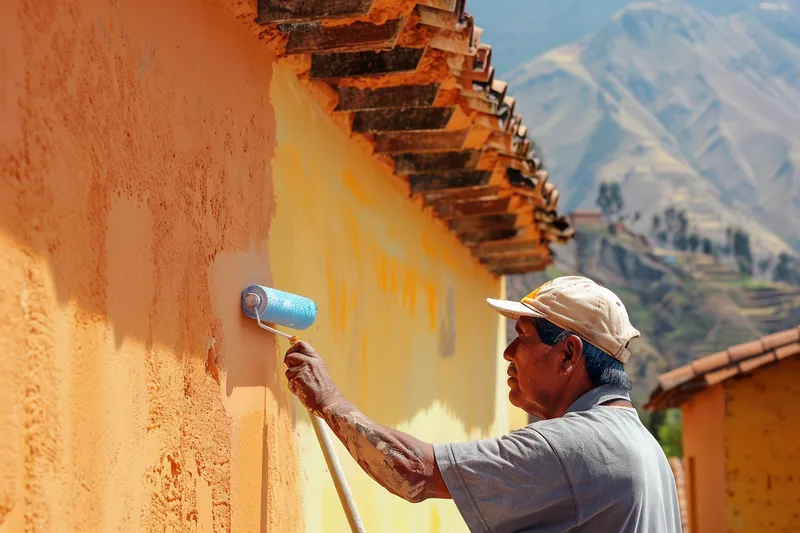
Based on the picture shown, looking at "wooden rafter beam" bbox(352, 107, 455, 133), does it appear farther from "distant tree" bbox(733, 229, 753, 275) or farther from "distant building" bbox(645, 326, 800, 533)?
"distant tree" bbox(733, 229, 753, 275)

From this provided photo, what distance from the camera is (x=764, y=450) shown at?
996 cm

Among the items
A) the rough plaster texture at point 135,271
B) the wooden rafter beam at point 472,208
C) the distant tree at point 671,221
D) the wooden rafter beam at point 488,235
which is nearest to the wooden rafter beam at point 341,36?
the rough plaster texture at point 135,271

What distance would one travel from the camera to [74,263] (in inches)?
80.7

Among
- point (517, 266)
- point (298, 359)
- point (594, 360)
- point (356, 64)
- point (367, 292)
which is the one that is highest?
point (517, 266)

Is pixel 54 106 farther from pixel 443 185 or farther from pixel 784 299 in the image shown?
pixel 784 299

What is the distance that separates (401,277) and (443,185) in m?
0.53

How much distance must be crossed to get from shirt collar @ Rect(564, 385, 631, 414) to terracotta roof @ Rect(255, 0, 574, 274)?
1233 mm

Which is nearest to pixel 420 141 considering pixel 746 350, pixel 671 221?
pixel 746 350

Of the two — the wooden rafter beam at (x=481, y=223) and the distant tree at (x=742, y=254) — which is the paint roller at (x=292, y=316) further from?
the distant tree at (x=742, y=254)

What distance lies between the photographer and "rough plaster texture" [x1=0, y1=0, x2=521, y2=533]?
189cm

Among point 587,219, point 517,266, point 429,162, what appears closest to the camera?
point 429,162

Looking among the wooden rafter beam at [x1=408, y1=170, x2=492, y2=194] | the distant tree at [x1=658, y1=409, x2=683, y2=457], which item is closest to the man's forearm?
the wooden rafter beam at [x1=408, y1=170, x2=492, y2=194]

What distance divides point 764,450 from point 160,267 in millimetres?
8789

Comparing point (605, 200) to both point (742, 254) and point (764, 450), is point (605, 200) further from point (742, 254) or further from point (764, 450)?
point (764, 450)
